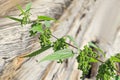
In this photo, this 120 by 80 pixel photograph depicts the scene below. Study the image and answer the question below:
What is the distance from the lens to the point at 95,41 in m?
1.81

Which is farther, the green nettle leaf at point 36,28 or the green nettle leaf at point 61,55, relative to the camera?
the green nettle leaf at point 36,28

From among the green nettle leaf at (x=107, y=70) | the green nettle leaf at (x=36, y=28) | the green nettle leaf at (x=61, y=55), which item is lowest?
the green nettle leaf at (x=107, y=70)

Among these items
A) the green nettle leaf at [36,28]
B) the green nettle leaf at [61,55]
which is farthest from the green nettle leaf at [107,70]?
the green nettle leaf at [36,28]

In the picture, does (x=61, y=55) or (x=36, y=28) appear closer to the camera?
(x=61, y=55)

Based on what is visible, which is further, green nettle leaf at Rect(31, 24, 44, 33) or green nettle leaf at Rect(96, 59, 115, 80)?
green nettle leaf at Rect(31, 24, 44, 33)

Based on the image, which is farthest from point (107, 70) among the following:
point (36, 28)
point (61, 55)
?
point (36, 28)

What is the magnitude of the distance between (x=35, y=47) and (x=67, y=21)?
41 cm

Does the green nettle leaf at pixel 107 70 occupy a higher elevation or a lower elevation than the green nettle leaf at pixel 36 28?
lower

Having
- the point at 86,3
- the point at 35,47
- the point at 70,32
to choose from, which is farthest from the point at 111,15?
the point at 35,47

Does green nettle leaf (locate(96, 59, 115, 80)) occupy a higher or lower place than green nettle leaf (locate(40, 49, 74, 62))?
lower

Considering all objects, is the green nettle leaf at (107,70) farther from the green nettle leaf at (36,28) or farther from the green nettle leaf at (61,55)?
the green nettle leaf at (36,28)

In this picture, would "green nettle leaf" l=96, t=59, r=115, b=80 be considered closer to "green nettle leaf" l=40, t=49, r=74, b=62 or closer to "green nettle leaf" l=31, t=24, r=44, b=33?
"green nettle leaf" l=40, t=49, r=74, b=62

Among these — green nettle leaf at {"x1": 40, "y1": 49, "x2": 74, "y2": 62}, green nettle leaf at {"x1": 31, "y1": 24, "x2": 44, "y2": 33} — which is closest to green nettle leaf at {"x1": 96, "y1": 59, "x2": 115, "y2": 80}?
green nettle leaf at {"x1": 40, "y1": 49, "x2": 74, "y2": 62}

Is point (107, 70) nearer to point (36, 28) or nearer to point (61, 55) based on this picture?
point (61, 55)
